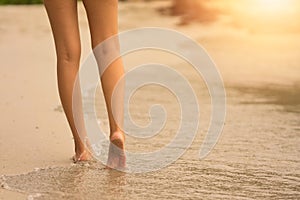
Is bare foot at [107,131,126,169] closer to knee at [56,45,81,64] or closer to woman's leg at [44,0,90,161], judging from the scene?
woman's leg at [44,0,90,161]

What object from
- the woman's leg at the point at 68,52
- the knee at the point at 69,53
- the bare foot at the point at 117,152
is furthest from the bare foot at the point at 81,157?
the knee at the point at 69,53

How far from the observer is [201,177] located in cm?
409

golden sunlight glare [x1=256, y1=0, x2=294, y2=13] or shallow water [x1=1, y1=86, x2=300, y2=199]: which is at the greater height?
shallow water [x1=1, y1=86, x2=300, y2=199]

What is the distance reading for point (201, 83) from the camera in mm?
7391

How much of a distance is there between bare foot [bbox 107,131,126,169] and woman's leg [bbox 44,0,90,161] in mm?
180

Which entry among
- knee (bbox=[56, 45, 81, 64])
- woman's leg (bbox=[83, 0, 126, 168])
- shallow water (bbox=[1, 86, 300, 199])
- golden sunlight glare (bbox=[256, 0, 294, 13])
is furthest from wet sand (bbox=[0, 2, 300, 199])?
golden sunlight glare (bbox=[256, 0, 294, 13])

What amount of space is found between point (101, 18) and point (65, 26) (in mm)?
176

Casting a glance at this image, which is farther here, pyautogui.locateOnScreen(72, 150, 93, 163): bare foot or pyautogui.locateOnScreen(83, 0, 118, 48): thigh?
pyautogui.locateOnScreen(72, 150, 93, 163): bare foot

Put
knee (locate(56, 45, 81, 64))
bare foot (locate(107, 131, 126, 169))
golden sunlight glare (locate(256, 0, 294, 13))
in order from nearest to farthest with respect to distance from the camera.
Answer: bare foot (locate(107, 131, 126, 169)), knee (locate(56, 45, 81, 64)), golden sunlight glare (locate(256, 0, 294, 13))

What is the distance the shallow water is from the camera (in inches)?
149

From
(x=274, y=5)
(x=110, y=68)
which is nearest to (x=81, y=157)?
(x=110, y=68)

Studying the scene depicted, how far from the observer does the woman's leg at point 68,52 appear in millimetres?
4113

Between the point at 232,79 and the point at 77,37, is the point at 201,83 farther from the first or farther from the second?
the point at 77,37

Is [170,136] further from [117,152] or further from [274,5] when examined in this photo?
[274,5]
